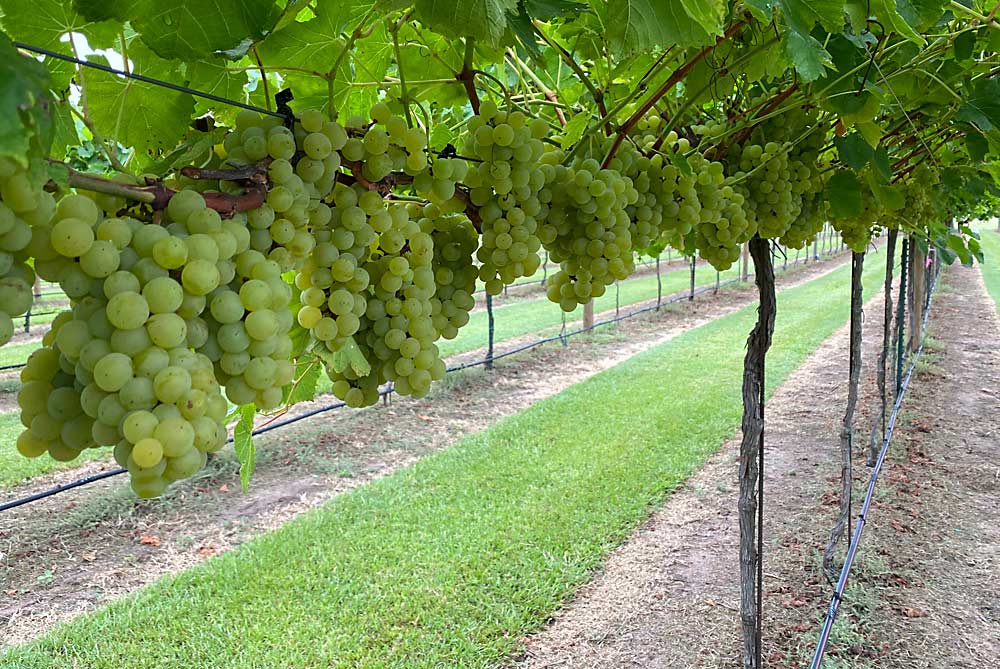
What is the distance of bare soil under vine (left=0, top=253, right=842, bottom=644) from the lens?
4.46 metres

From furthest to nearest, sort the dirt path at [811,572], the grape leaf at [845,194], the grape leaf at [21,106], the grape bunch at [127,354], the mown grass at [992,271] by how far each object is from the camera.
→ 1. the mown grass at [992,271]
2. the dirt path at [811,572]
3. the grape leaf at [845,194]
4. the grape bunch at [127,354]
5. the grape leaf at [21,106]

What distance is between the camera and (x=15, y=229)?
498mm

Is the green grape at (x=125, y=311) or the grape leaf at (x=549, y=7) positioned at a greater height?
the grape leaf at (x=549, y=7)

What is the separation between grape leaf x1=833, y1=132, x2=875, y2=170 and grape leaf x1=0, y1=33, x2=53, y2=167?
1.70 meters

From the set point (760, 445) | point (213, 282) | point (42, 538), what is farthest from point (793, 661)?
point (42, 538)

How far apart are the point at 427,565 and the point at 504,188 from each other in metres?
4.00

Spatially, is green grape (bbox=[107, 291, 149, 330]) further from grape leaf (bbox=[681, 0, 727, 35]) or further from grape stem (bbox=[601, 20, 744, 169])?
grape stem (bbox=[601, 20, 744, 169])

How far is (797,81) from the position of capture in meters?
1.53

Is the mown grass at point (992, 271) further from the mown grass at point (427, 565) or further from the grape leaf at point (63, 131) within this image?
the grape leaf at point (63, 131)

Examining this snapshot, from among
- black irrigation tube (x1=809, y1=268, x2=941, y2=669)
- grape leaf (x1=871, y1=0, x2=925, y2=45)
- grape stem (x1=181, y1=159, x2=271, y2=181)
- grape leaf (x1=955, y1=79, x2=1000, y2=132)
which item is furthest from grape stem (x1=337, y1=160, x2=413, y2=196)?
black irrigation tube (x1=809, y1=268, x2=941, y2=669)

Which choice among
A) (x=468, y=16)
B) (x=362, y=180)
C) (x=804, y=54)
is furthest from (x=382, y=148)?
(x=804, y=54)

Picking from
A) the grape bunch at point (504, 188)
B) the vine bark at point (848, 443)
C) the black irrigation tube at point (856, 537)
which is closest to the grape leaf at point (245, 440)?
the grape bunch at point (504, 188)

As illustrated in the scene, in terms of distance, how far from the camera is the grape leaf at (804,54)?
3.11 ft

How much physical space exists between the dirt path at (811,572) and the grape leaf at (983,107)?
9.52 feet
